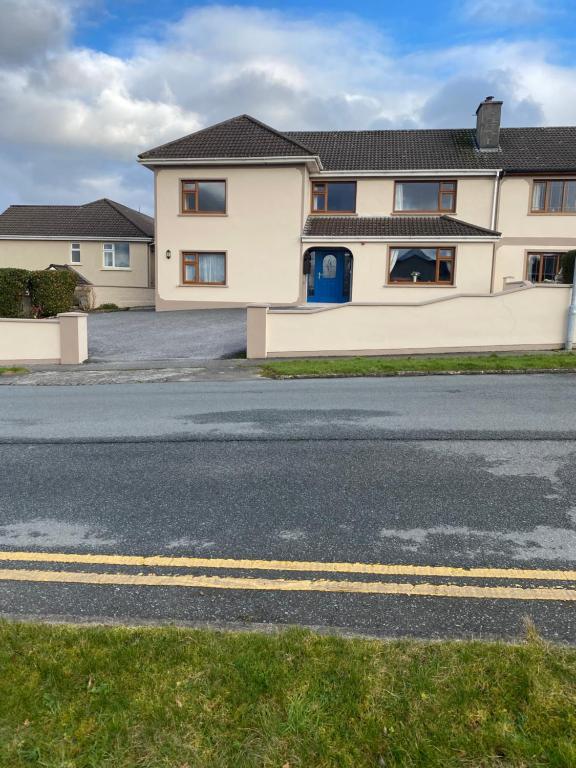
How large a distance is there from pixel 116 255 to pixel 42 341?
20629 millimetres

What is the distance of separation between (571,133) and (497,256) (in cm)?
842

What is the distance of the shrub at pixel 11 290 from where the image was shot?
74.3 feet

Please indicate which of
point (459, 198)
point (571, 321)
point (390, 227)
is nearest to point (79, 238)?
point (390, 227)

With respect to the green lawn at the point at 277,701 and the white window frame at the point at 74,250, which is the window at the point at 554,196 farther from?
the green lawn at the point at 277,701

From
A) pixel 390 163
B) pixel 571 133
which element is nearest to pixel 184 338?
pixel 390 163

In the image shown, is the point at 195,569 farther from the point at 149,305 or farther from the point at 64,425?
the point at 149,305

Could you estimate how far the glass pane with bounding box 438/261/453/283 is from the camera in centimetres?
2555

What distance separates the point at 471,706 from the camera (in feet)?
8.45

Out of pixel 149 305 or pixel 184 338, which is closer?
pixel 184 338

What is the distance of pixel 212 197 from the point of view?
88.0 ft

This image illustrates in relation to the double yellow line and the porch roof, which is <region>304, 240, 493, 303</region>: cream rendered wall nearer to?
the porch roof

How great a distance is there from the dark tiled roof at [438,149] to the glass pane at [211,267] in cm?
682

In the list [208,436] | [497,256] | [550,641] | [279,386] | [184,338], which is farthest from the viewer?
[497,256]

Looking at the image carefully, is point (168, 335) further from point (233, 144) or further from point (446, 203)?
point (446, 203)
